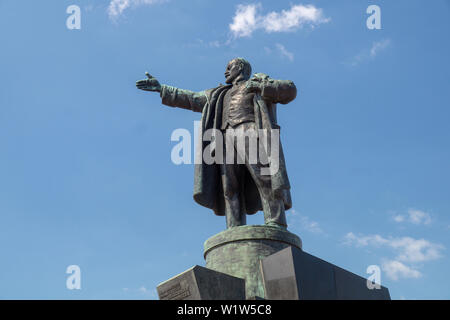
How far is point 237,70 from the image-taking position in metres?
9.66

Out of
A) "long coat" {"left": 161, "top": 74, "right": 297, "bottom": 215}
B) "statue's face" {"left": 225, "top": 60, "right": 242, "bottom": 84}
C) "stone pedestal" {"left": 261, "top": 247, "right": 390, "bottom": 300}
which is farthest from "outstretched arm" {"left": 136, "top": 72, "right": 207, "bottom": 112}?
"stone pedestal" {"left": 261, "top": 247, "right": 390, "bottom": 300}

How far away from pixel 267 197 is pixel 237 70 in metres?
2.39

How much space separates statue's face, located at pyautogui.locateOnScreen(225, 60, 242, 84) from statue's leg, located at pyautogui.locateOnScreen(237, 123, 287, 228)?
1423 millimetres

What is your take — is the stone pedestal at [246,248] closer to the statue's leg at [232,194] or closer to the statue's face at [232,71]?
the statue's leg at [232,194]

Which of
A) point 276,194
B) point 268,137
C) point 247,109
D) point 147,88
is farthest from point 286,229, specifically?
point 147,88

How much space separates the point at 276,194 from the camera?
8352mm

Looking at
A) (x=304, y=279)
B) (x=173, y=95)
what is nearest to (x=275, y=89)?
(x=173, y=95)

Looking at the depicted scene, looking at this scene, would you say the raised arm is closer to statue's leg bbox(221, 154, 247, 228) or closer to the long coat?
the long coat

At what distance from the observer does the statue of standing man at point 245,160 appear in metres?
8.47

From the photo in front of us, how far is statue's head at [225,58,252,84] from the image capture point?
9648 mm

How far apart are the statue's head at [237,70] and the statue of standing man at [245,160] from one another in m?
0.02

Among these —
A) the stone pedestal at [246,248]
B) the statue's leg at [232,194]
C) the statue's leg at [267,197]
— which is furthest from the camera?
the statue's leg at [232,194]

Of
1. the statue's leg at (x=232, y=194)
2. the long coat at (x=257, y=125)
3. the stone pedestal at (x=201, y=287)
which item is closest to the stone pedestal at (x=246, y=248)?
the stone pedestal at (x=201, y=287)

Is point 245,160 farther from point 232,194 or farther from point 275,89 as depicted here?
point 275,89
